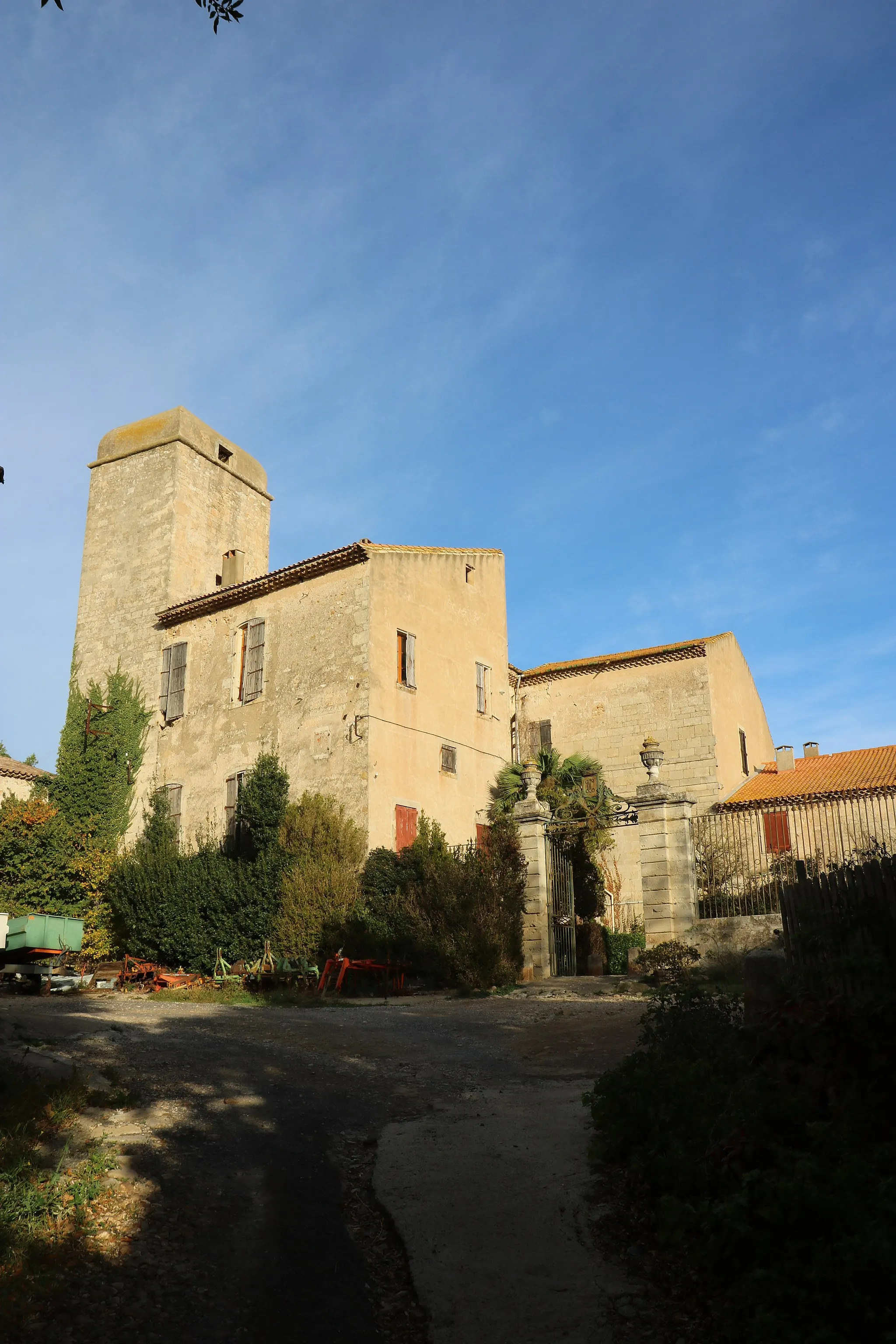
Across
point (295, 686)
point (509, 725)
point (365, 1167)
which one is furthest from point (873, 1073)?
point (509, 725)

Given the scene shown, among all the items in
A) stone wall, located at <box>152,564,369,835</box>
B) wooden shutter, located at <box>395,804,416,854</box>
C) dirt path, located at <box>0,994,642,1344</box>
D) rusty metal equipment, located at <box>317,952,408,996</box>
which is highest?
stone wall, located at <box>152,564,369,835</box>

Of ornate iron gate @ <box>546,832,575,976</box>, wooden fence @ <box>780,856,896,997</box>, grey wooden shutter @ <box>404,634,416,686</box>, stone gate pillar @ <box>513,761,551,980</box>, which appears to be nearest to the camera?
wooden fence @ <box>780,856,896,997</box>

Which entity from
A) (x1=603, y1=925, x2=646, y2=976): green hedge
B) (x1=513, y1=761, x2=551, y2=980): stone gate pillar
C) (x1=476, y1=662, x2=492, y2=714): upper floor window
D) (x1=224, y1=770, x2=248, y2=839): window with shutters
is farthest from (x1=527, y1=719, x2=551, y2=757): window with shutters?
(x1=513, y1=761, x2=551, y2=980): stone gate pillar

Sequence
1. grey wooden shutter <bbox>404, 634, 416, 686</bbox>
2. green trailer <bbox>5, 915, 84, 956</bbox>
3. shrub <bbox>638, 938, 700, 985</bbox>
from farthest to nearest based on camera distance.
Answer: grey wooden shutter <bbox>404, 634, 416, 686</bbox> < green trailer <bbox>5, 915, 84, 956</bbox> < shrub <bbox>638, 938, 700, 985</bbox>

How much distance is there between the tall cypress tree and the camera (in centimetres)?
2512

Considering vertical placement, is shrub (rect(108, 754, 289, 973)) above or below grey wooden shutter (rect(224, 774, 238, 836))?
below

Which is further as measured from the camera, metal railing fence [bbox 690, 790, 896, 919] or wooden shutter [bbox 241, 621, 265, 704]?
wooden shutter [bbox 241, 621, 265, 704]

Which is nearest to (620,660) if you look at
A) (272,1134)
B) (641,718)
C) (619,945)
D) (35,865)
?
(641,718)

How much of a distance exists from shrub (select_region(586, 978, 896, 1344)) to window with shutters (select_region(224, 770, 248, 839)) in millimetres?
17023

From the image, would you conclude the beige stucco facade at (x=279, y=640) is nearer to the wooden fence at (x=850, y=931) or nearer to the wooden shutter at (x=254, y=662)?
the wooden shutter at (x=254, y=662)

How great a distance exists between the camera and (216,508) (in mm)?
28578

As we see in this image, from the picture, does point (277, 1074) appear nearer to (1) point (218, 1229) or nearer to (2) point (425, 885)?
(1) point (218, 1229)

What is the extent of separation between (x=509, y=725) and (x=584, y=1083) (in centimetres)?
1785

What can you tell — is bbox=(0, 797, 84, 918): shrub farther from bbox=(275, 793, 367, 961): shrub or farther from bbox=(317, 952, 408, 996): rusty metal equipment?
bbox=(317, 952, 408, 996): rusty metal equipment
